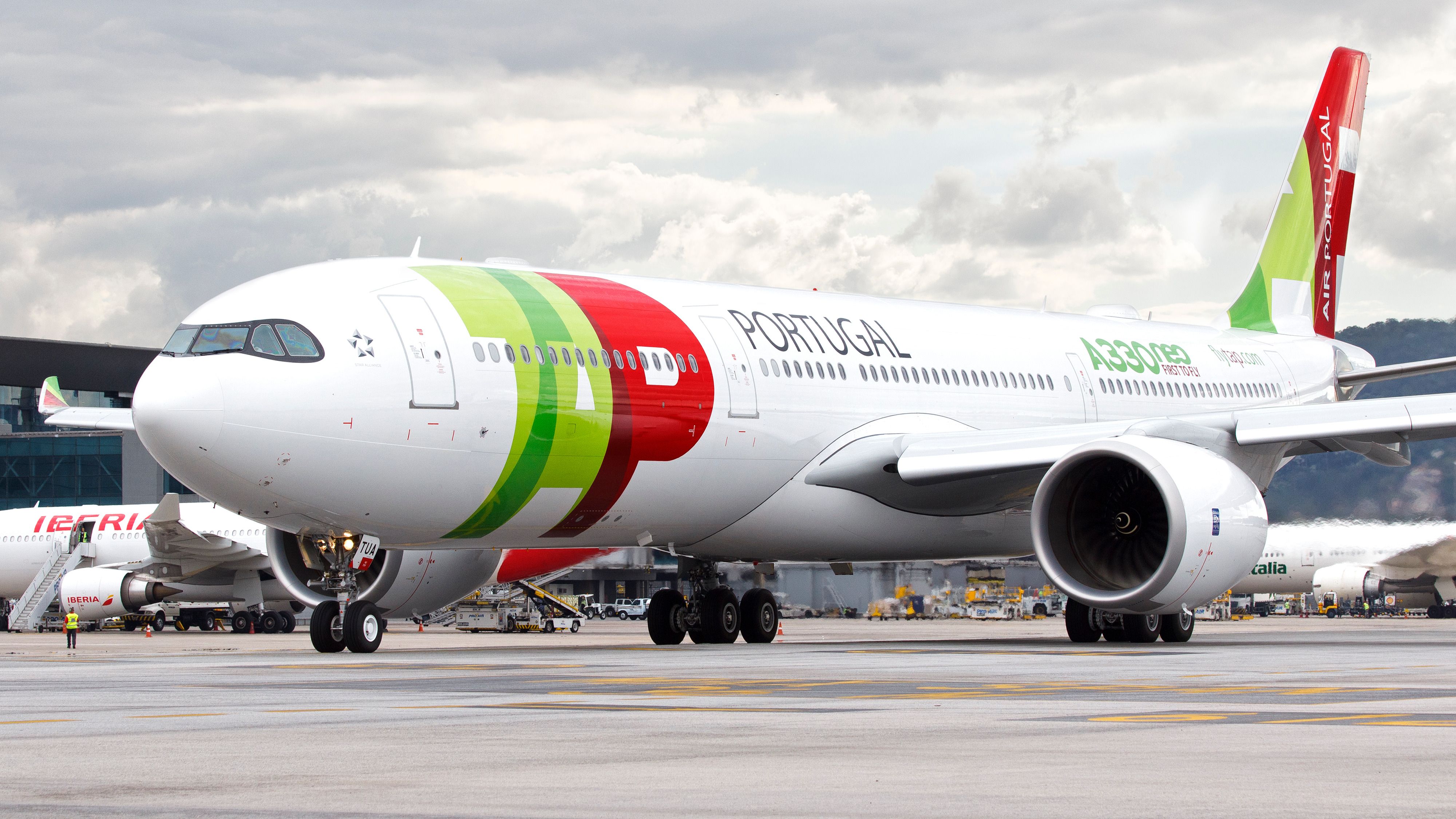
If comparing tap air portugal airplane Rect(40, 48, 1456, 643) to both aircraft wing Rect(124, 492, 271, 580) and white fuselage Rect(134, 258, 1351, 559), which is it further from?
aircraft wing Rect(124, 492, 271, 580)

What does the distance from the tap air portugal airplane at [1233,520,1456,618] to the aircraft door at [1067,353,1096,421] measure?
2581cm

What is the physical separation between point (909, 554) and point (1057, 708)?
12497mm

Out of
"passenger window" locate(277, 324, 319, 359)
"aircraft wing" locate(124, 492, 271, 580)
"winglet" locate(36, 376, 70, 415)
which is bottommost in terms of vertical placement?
"aircraft wing" locate(124, 492, 271, 580)

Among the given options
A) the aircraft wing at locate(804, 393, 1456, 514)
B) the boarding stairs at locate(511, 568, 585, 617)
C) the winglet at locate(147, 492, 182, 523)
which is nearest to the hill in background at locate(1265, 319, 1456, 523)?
the aircraft wing at locate(804, 393, 1456, 514)

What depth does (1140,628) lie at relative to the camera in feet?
67.6

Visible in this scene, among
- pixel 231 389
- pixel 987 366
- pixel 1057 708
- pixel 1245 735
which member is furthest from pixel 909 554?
pixel 1245 735

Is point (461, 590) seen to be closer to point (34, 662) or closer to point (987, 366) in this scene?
point (34, 662)

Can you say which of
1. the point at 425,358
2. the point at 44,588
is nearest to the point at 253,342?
the point at 425,358

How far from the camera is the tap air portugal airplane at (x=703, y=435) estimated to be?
16406mm

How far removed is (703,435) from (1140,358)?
944cm

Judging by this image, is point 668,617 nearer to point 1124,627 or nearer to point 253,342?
point 1124,627

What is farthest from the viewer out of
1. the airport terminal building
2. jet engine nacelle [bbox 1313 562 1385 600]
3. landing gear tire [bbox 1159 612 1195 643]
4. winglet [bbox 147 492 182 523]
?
the airport terminal building

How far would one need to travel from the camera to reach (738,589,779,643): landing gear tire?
71.6 ft

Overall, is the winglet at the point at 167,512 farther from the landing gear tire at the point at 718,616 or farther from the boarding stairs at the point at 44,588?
the landing gear tire at the point at 718,616
